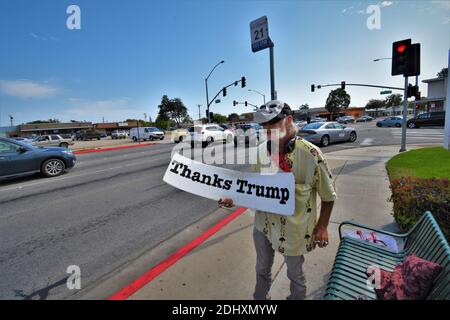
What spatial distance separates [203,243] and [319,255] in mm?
1613

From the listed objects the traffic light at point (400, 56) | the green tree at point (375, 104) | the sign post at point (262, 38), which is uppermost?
the green tree at point (375, 104)

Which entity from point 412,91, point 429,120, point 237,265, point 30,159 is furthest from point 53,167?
point 429,120

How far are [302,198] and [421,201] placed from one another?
204 cm

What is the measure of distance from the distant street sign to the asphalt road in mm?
3532

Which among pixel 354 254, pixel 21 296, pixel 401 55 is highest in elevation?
pixel 401 55

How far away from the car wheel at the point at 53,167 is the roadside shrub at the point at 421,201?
10293mm

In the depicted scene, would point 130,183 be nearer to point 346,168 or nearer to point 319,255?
point 319,255

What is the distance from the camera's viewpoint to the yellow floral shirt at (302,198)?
1828 mm

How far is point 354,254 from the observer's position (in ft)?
7.59

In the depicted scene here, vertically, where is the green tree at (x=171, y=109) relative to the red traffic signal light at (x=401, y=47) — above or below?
above

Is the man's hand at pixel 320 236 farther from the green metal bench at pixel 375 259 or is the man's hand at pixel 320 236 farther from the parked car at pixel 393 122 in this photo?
the parked car at pixel 393 122

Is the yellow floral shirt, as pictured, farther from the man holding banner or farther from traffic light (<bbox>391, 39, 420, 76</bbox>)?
traffic light (<bbox>391, 39, 420, 76</bbox>)

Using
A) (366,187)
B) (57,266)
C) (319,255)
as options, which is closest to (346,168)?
(366,187)

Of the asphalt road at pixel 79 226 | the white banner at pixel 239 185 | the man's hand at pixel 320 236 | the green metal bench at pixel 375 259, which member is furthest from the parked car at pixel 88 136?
the man's hand at pixel 320 236
